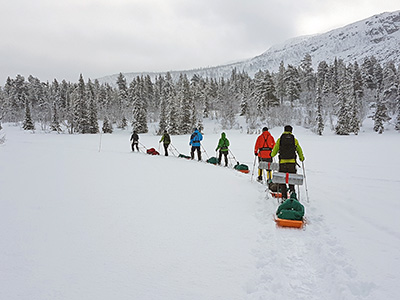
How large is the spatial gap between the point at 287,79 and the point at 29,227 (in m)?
65.2

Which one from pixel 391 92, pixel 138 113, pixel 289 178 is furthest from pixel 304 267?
pixel 391 92

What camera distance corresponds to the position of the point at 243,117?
62656 millimetres

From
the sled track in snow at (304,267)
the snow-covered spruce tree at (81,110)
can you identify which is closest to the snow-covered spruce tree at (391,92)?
the sled track in snow at (304,267)

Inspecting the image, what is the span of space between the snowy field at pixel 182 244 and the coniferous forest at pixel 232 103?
36658mm

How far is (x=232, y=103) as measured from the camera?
6147 centimetres

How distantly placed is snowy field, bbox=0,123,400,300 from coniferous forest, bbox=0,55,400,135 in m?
36.7

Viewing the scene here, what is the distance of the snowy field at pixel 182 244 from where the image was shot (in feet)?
10.3

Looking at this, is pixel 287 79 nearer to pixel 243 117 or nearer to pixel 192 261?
pixel 243 117

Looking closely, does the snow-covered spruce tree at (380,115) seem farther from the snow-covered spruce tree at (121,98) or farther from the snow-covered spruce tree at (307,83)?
the snow-covered spruce tree at (121,98)

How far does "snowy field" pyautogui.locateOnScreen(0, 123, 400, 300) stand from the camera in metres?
3.15

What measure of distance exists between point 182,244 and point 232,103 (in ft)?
196

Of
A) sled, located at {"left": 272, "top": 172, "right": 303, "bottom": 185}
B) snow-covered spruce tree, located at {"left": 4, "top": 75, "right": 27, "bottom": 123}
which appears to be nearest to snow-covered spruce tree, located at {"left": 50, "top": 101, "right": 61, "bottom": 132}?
snow-covered spruce tree, located at {"left": 4, "top": 75, "right": 27, "bottom": 123}

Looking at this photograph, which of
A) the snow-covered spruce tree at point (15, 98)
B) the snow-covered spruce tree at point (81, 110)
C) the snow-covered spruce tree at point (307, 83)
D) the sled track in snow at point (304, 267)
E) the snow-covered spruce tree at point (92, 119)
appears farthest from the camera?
the snow-covered spruce tree at point (15, 98)

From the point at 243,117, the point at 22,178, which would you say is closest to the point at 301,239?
the point at 22,178
